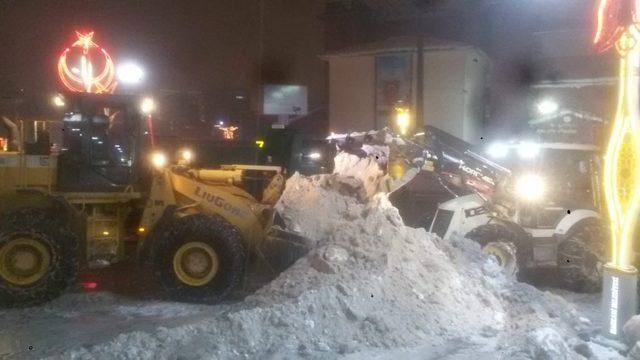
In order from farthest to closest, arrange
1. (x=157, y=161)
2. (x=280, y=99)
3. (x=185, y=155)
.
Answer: (x=280, y=99), (x=185, y=155), (x=157, y=161)

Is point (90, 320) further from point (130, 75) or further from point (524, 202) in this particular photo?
point (524, 202)

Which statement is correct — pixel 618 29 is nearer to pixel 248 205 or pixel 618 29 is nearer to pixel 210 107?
pixel 248 205

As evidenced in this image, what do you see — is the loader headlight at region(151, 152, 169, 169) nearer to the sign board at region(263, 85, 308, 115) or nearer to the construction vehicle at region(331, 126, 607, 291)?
the construction vehicle at region(331, 126, 607, 291)

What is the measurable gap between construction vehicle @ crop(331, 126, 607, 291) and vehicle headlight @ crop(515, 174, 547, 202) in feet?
0.05

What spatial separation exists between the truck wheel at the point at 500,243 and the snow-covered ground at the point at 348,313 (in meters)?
0.86

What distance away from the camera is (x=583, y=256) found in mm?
10586

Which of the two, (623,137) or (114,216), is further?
(114,216)

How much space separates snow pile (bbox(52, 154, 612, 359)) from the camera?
21.9 ft

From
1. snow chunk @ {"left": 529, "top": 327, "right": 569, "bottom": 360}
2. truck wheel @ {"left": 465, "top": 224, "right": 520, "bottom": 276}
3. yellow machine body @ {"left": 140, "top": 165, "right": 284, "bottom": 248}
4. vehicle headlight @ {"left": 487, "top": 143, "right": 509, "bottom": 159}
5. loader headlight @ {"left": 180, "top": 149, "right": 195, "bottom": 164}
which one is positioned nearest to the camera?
snow chunk @ {"left": 529, "top": 327, "right": 569, "bottom": 360}

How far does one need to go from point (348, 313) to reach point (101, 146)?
4548 mm

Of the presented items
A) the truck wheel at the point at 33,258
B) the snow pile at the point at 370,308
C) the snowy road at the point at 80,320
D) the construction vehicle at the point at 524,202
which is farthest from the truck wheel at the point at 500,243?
the truck wheel at the point at 33,258

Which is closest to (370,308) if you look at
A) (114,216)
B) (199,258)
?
(199,258)

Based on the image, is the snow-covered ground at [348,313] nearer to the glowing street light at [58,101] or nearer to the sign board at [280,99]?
the glowing street light at [58,101]

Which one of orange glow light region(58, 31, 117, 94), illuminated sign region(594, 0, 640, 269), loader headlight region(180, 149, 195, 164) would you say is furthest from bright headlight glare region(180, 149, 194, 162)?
illuminated sign region(594, 0, 640, 269)
